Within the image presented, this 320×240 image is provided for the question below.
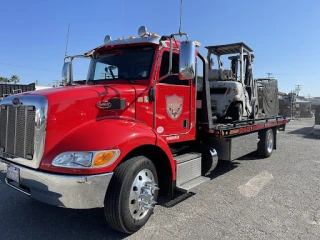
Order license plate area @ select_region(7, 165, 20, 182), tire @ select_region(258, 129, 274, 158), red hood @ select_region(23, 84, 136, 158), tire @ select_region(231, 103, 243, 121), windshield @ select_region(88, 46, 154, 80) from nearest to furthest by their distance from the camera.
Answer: red hood @ select_region(23, 84, 136, 158)
license plate area @ select_region(7, 165, 20, 182)
windshield @ select_region(88, 46, 154, 80)
tire @ select_region(231, 103, 243, 121)
tire @ select_region(258, 129, 274, 158)

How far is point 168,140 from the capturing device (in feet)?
14.0

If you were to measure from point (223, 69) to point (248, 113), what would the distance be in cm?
168

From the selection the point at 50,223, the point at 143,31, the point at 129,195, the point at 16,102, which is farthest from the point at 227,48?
the point at 50,223

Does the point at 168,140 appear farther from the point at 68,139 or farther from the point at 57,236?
the point at 57,236

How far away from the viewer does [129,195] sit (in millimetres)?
3119

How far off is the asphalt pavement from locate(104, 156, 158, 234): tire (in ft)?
0.67

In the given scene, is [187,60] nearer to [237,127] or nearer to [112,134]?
[112,134]

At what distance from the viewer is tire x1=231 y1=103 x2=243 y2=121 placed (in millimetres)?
6957

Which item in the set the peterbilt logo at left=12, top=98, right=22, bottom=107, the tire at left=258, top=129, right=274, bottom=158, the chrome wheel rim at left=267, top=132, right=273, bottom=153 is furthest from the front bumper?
the chrome wheel rim at left=267, top=132, right=273, bottom=153

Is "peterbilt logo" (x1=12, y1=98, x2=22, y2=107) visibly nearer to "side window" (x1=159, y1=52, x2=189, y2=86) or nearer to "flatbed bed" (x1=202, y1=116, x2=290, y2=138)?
"side window" (x1=159, y1=52, x2=189, y2=86)

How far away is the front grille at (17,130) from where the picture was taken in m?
3.05

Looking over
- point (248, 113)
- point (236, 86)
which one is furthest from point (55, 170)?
point (248, 113)

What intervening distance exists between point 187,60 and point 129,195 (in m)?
1.79

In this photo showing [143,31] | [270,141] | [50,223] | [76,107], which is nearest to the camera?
[76,107]
